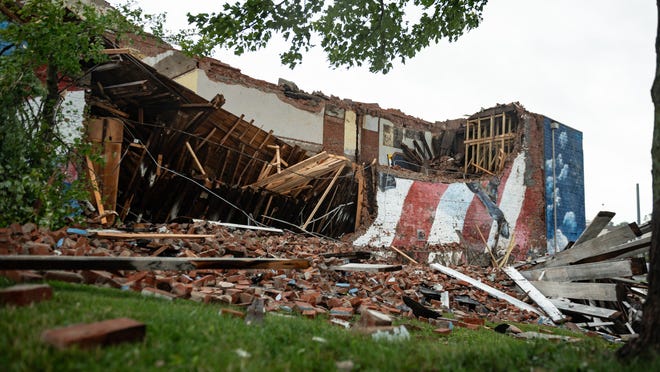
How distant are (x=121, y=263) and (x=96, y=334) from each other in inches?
79.9

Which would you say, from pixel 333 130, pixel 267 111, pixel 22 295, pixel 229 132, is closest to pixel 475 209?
pixel 333 130

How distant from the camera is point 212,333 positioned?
3.03m

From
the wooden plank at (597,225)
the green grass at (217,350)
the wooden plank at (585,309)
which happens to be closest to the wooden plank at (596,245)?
the wooden plank at (597,225)

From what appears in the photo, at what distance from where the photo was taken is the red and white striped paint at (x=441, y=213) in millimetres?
17062

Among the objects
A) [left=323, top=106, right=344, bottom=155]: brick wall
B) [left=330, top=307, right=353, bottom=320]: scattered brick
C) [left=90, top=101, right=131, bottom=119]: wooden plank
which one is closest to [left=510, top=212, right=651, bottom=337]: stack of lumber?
[left=330, top=307, right=353, bottom=320]: scattered brick

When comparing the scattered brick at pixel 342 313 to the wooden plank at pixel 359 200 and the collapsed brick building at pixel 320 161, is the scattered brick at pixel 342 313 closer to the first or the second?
the collapsed brick building at pixel 320 161

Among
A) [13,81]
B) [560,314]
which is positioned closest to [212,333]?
[13,81]

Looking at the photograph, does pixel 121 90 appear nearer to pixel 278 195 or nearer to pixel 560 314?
pixel 278 195

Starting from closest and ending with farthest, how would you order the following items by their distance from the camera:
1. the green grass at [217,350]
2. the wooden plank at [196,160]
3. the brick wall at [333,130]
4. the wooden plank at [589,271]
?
the green grass at [217,350]
the wooden plank at [589,271]
the wooden plank at [196,160]
the brick wall at [333,130]

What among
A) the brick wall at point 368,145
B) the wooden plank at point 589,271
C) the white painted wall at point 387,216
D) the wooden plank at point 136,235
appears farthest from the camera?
the brick wall at point 368,145

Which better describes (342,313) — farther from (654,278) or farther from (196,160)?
(196,160)

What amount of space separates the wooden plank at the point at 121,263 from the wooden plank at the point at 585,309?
5.69 meters

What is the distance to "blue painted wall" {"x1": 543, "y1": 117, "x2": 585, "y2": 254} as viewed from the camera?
21.1 metres

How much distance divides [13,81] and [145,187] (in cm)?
463
